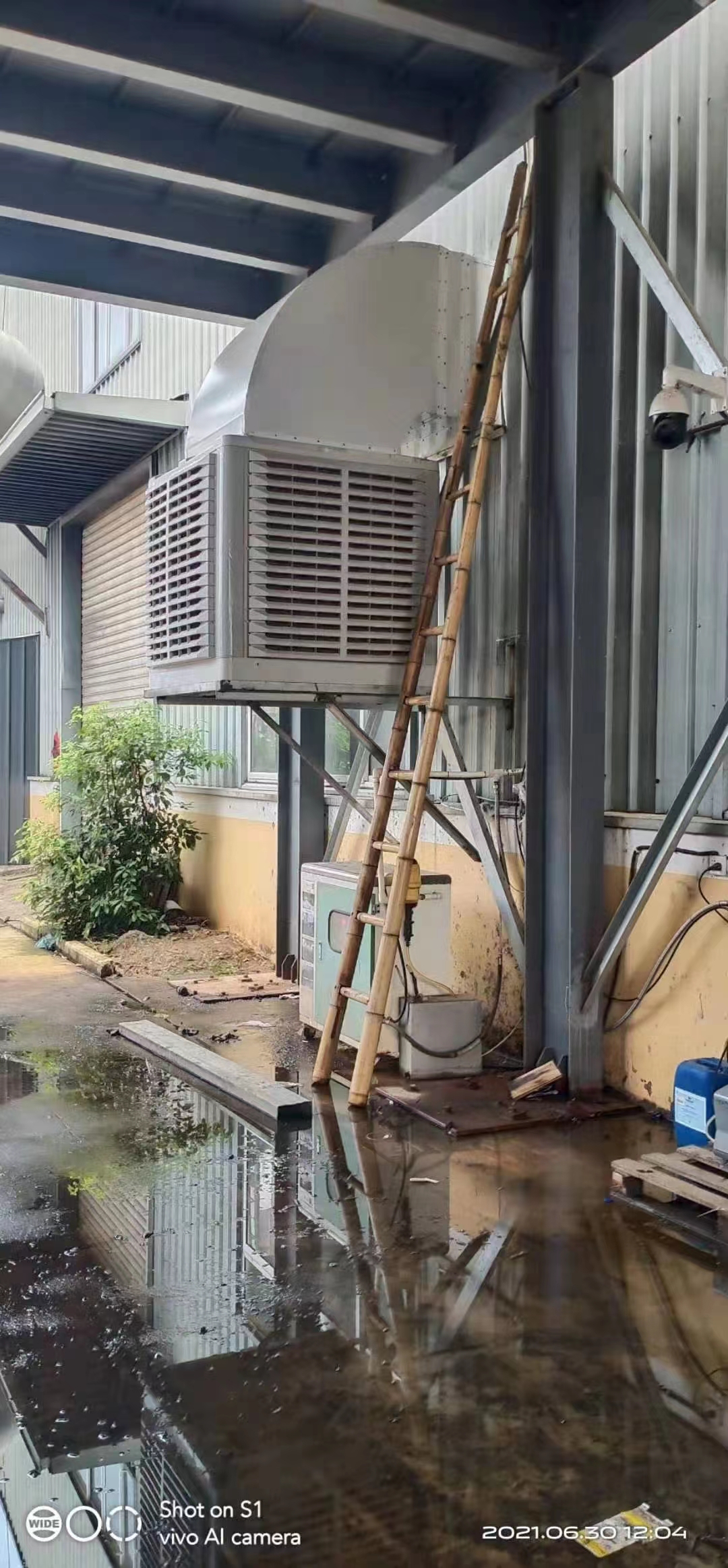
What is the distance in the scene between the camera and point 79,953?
30.3ft

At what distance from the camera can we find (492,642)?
22.1 feet

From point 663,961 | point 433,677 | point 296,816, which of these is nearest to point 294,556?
point 433,677

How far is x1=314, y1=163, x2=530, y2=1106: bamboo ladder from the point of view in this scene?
5.45 metres

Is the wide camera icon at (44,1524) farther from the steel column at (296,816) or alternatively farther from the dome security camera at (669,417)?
the steel column at (296,816)

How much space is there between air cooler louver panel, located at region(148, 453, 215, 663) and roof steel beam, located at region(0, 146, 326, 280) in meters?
1.63

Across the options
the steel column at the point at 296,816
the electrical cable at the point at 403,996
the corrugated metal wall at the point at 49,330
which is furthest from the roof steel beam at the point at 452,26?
the corrugated metal wall at the point at 49,330

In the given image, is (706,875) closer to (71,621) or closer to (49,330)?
(71,621)

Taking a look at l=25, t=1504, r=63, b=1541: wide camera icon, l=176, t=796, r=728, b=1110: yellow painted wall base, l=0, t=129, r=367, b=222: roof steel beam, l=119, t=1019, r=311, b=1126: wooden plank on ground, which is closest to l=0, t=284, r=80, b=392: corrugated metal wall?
l=0, t=129, r=367, b=222: roof steel beam

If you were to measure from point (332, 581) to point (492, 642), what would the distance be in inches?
47.1

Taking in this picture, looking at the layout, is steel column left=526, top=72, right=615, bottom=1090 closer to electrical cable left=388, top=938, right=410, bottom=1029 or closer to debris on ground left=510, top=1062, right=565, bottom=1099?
debris on ground left=510, top=1062, right=565, bottom=1099

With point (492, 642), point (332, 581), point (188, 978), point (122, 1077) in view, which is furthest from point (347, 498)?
point (188, 978)

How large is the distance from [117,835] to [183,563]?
4.62 metres

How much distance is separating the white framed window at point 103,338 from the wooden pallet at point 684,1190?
10.7 m

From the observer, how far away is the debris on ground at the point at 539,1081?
5.39 meters
